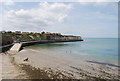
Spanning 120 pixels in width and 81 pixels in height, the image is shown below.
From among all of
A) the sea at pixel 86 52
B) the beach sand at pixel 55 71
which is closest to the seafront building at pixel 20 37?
the sea at pixel 86 52

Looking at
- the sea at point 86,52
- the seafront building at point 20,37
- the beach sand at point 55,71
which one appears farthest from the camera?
the seafront building at point 20,37

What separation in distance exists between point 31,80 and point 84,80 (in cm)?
323

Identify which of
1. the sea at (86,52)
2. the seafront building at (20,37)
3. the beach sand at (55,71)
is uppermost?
the seafront building at (20,37)

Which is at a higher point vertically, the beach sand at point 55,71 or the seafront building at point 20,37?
the seafront building at point 20,37

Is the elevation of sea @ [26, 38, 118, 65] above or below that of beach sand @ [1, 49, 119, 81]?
below

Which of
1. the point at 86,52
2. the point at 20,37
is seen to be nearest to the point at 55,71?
the point at 86,52

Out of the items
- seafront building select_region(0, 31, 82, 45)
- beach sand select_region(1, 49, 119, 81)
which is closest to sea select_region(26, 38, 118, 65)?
beach sand select_region(1, 49, 119, 81)

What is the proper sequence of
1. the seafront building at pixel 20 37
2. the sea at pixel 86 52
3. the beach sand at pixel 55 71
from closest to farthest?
the beach sand at pixel 55 71 < the sea at pixel 86 52 < the seafront building at pixel 20 37

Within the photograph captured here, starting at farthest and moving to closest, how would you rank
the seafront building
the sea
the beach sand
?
1. the seafront building
2. the sea
3. the beach sand

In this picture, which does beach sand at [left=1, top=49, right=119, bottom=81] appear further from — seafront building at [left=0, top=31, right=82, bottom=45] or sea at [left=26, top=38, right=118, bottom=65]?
seafront building at [left=0, top=31, right=82, bottom=45]

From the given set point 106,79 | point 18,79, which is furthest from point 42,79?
point 106,79

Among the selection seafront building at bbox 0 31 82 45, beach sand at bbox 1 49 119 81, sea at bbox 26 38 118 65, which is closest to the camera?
beach sand at bbox 1 49 119 81

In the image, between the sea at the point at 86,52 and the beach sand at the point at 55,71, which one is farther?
the sea at the point at 86,52

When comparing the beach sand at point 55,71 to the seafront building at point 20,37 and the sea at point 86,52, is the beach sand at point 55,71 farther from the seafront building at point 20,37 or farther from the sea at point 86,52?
the seafront building at point 20,37
